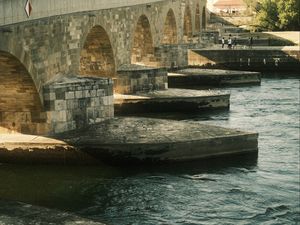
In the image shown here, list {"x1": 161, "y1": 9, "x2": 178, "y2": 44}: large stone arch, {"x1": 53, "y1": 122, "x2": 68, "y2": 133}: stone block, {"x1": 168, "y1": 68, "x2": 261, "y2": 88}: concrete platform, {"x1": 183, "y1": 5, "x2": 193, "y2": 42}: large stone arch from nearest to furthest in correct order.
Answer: {"x1": 53, "y1": 122, "x2": 68, "y2": 133}: stone block, {"x1": 168, "y1": 68, "x2": 261, "y2": 88}: concrete platform, {"x1": 161, "y1": 9, "x2": 178, "y2": 44}: large stone arch, {"x1": 183, "y1": 5, "x2": 193, "y2": 42}: large stone arch

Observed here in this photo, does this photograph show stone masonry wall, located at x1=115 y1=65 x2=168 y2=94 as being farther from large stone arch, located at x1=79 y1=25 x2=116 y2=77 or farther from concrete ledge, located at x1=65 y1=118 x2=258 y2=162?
concrete ledge, located at x1=65 y1=118 x2=258 y2=162

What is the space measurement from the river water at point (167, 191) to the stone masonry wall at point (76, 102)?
178 centimetres

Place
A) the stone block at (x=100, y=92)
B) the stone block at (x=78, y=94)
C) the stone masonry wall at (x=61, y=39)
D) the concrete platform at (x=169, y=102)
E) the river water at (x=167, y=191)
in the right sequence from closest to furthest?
the river water at (x=167, y=191) < the stone masonry wall at (x=61, y=39) < the stone block at (x=78, y=94) < the stone block at (x=100, y=92) < the concrete platform at (x=169, y=102)

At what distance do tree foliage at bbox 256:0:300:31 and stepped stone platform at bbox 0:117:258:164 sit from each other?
115ft

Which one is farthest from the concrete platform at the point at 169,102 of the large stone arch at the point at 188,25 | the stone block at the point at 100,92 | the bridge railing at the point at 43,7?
the large stone arch at the point at 188,25

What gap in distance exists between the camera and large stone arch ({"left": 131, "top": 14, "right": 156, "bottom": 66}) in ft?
103

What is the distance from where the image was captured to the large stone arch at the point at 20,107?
56.8 ft

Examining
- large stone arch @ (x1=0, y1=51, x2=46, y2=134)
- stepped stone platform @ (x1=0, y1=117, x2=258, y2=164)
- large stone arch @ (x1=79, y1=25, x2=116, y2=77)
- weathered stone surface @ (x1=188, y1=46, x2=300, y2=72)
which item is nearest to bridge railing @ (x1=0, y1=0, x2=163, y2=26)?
large stone arch @ (x1=79, y1=25, x2=116, y2=77)

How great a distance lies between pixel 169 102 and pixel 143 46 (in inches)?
310

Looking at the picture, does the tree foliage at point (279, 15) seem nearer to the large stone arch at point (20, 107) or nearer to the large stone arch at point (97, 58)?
the large stone arch at point (97, 58)

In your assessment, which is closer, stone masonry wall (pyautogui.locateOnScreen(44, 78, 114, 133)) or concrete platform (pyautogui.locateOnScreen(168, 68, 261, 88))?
stone masonry wall (pyautogui.locateOnScreen(44, 78, 114, 133))

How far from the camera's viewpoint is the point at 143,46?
107 feet

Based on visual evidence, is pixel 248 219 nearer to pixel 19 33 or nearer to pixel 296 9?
pixel 19 33

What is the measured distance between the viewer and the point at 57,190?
15.6m
